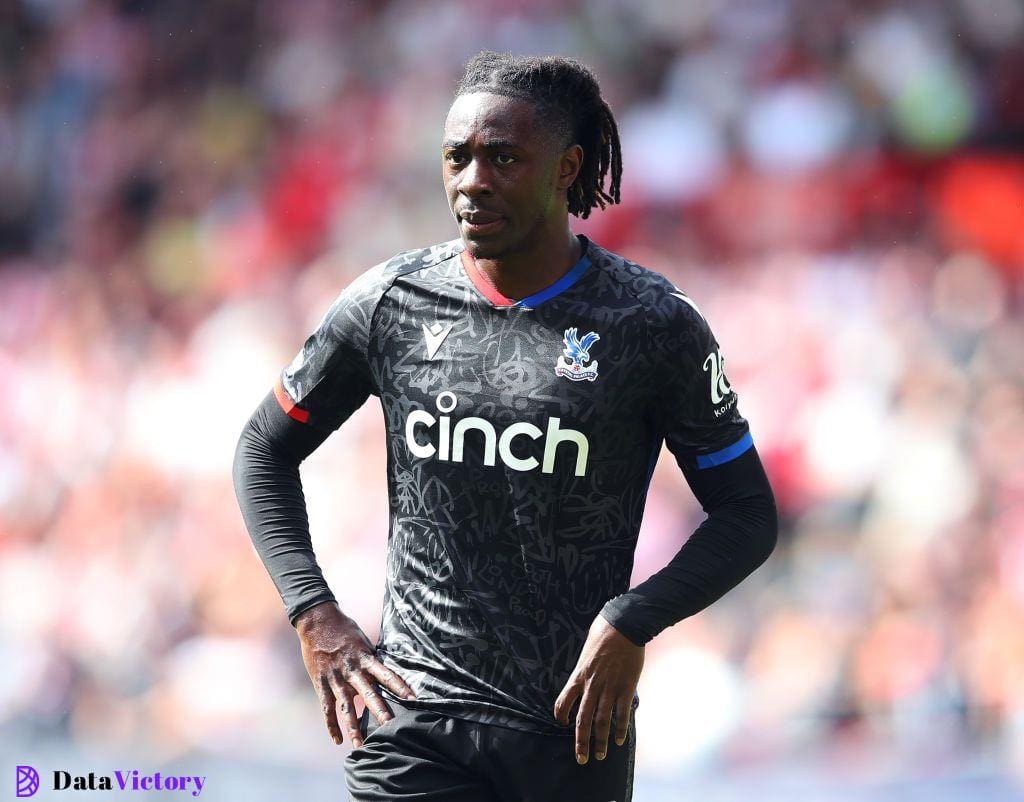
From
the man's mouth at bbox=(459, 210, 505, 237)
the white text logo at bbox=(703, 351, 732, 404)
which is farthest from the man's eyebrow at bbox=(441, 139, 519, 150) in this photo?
the white text logo at bbox=(703, 351, 732, 404)

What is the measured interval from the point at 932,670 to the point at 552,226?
3.99m

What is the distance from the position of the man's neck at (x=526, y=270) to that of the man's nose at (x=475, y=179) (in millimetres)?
142

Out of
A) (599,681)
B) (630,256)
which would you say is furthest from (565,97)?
(630,256)

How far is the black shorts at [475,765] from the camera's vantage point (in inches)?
93.8

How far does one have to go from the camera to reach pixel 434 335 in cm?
249

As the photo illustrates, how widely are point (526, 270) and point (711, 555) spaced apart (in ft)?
1.94

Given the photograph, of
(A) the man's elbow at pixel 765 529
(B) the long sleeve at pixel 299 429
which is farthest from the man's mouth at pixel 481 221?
(A) the man's elbow at pixel 765 529

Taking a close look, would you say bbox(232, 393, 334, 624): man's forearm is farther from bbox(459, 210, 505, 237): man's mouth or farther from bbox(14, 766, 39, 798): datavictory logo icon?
bbox(14, 766, 39, 798): datavictory logo icon

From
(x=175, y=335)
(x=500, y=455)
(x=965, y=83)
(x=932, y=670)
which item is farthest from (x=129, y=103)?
(x=500, y=455)

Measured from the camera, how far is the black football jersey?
2.41 metres

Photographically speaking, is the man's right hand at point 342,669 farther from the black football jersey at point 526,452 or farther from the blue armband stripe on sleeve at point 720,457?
the blue armband stripe on sleeve at point 720,457

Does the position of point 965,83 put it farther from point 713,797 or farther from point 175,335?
point 175,335

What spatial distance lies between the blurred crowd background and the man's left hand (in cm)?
359

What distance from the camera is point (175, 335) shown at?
21.5 ft
